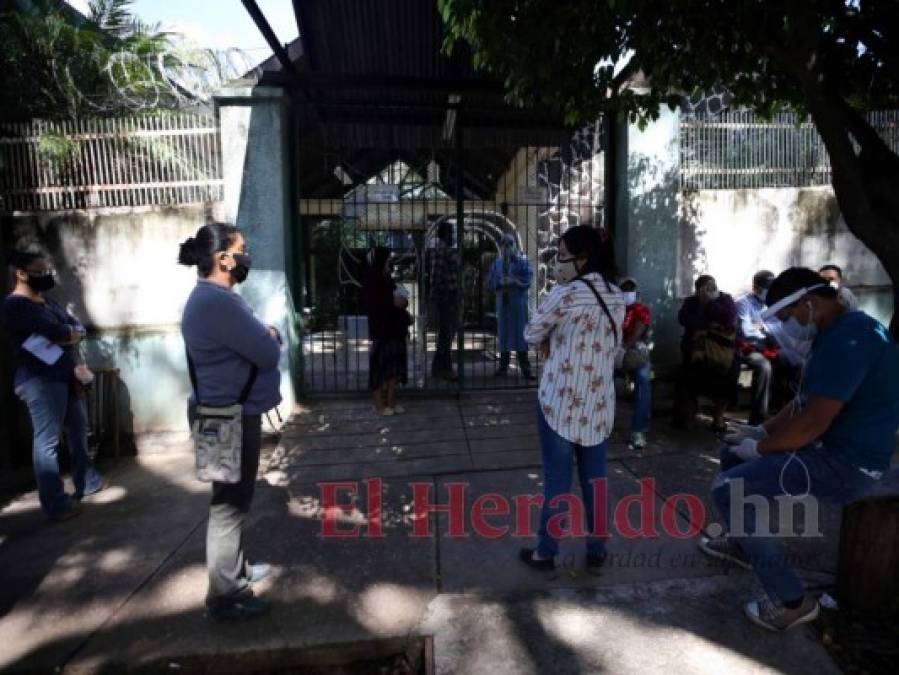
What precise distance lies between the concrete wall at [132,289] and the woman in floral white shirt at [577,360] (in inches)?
146

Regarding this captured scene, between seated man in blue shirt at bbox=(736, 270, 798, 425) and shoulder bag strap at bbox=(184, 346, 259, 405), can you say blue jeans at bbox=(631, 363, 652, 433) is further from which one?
shoulder bag strap at bbox=(184, 346, 259, 405)

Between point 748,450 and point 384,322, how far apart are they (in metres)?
3.52

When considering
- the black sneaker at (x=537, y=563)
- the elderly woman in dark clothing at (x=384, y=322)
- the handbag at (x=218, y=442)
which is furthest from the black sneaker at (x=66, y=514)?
the black sneaker at (x=537, y=563)

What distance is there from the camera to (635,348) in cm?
482

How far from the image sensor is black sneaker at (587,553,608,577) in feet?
9.99

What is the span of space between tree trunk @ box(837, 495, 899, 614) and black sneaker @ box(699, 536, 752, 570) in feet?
1.52

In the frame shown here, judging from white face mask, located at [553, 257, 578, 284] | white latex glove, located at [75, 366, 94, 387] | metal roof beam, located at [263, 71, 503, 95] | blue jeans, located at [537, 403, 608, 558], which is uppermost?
metal roof beam, located at [263, 71, 503, 95]

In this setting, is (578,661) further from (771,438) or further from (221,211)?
(221,211)

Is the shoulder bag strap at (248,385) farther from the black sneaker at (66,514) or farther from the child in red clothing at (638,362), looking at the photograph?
the child in red clothing at (638,362)

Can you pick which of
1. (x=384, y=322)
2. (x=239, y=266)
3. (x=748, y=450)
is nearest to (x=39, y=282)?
(x=239, y=266)

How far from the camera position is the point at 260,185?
17.6 feet

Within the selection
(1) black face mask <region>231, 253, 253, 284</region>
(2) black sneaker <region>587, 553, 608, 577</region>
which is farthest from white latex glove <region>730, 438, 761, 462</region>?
(1) black face mask <region>231, 253, 253, 284</region>

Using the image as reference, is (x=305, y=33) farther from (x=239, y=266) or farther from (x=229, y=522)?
(x=229, y=522)

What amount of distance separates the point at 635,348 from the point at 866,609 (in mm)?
2447
